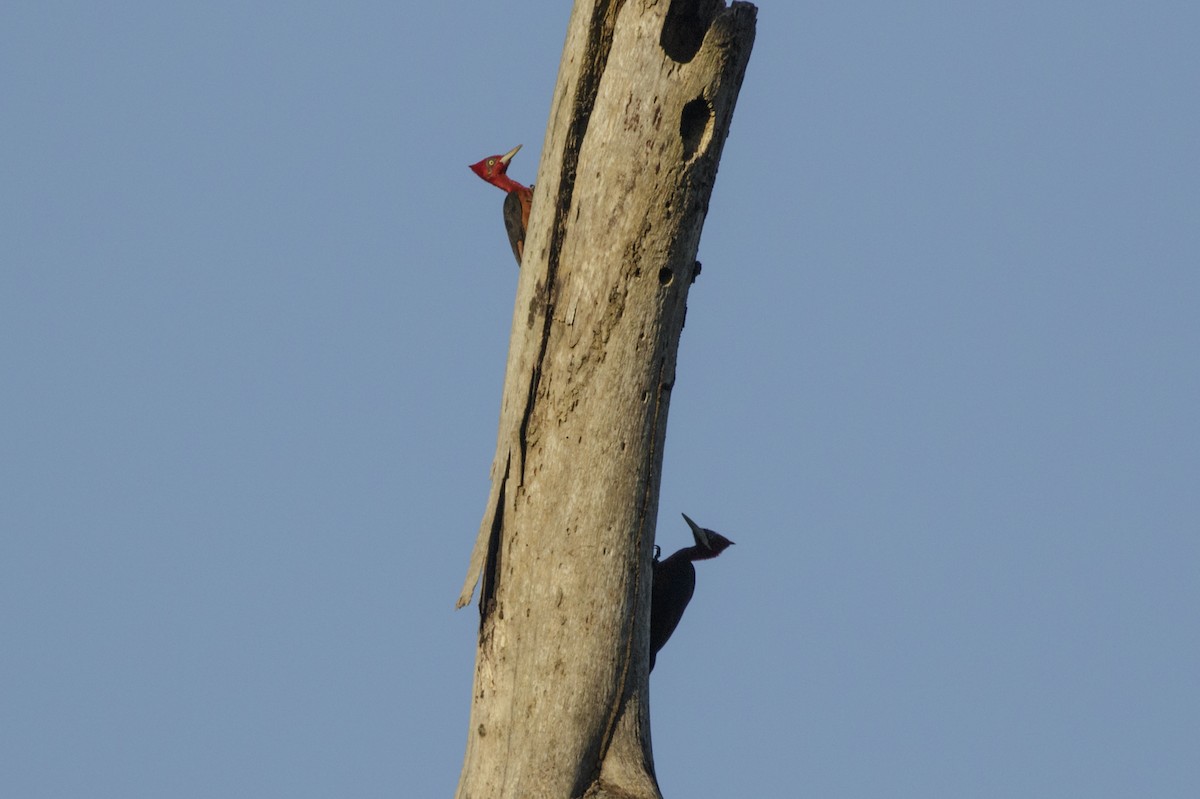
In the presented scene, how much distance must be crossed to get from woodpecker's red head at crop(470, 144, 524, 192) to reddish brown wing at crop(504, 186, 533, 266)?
957 millimetres

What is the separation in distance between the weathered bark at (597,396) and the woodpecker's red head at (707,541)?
342cm

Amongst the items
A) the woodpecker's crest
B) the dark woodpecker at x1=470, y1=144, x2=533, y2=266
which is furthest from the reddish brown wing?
the woodpecker's crest

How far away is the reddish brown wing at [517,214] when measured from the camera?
8320mm

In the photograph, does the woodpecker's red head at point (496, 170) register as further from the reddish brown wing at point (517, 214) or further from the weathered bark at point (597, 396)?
the weathered bark at point (597, 396)

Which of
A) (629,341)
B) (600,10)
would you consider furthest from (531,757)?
(600,10)

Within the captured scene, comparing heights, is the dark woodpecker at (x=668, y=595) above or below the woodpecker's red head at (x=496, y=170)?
below

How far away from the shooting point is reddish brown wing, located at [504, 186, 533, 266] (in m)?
8.32

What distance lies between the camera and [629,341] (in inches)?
228

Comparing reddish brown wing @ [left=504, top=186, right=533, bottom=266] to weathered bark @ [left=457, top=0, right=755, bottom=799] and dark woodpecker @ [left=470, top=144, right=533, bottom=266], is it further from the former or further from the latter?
weathered bark @ [left=457, top=0, right=755, bottom=799]

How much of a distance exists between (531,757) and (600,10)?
9.60 feet

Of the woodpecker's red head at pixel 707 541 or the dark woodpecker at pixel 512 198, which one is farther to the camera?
the woodpecker's red head at pixel 707 541

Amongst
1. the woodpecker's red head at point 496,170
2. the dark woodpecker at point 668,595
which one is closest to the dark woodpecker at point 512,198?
the woodpecker's red head at point 496,170

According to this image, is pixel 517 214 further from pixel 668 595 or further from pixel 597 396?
pixel 597 396

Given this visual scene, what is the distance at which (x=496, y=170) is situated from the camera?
9.57 m
